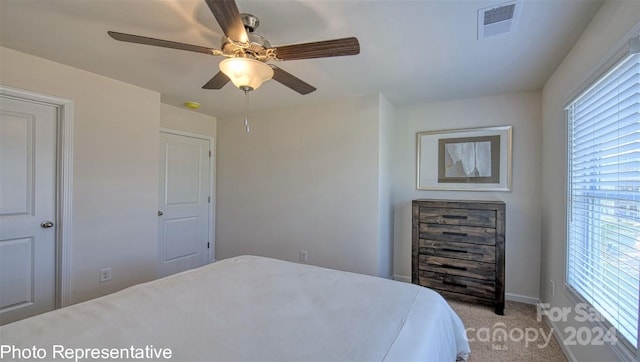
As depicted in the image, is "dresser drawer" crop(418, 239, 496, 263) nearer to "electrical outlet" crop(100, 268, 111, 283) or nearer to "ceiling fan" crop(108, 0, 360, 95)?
"ceiling fan" crop(108, 0, 360, 95)

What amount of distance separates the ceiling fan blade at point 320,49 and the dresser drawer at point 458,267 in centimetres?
229

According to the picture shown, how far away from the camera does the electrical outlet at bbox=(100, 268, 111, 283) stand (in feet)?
8.96

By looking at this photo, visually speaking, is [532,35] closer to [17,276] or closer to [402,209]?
[402,209]

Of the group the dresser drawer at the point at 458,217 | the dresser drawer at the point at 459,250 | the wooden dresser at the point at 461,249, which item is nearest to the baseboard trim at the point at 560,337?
the wooden dresser at the point at 461,249

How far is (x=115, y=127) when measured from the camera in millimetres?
2832

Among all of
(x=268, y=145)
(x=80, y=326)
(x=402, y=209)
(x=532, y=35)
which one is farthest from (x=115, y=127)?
(x=532, y=35)

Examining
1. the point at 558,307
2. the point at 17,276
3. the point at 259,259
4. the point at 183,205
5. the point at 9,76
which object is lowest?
the point at 558,307

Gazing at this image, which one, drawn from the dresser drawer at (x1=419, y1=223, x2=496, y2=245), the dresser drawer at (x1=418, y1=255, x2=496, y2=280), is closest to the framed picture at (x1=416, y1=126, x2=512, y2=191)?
the dresser drawer at (x1=419, y1=223, x2=496, y2=245)

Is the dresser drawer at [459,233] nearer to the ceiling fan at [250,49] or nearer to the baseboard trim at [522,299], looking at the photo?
the baseboard trim at [522,299]

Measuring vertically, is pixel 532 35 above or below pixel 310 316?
above

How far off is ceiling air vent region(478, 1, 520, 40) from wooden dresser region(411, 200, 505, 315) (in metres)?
1.57

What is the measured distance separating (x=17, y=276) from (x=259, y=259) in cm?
199

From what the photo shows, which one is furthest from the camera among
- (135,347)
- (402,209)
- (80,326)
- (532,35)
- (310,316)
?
(402,209)

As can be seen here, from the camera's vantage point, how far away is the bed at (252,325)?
102 centimetres
